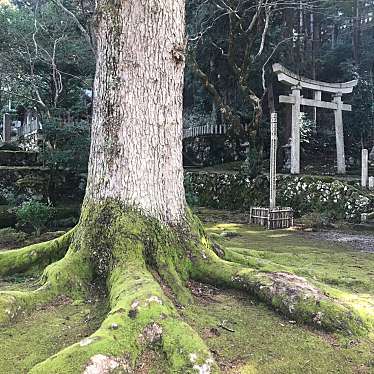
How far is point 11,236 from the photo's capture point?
8.99 meters

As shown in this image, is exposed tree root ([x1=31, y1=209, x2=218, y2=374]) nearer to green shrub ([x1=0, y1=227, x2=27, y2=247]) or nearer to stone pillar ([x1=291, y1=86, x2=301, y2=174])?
green shrub ([x1=0, y1=227, x2=27, y2=247])

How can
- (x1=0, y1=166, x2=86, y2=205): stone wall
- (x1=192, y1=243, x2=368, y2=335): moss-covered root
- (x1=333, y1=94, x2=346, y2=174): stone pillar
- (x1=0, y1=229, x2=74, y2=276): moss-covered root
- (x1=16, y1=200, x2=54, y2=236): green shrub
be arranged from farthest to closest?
(x1=333, y1=94, x2=346, y2=174): stone pillar
(x1=0, y1=166, x2=86, y2=205): stone wall
(x1=16, y1=200, x2=54, y2=236): green shrub
(x1=0, y1=229, x2=74, y2=276): moss-covered root
(x1=192, y1=243, x2=368, y2=335): moss-covered root

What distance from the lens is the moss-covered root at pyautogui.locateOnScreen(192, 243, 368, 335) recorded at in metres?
3.31

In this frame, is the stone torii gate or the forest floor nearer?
the forest floor

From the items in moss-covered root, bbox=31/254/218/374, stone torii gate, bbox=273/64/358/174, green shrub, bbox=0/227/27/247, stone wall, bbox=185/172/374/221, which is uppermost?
Answer: stone torii gate, bbox=273/64/358/174

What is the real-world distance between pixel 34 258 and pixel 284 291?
2.70m

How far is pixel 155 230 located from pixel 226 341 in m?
1.20

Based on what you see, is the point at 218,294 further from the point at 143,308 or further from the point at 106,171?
the point at 106,171

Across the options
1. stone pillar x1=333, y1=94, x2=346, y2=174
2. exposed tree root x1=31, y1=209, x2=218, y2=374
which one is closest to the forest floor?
exposed tree root x1=31, y1=209, x2=218, y2=374

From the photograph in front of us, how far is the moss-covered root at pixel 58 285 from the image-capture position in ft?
11.1

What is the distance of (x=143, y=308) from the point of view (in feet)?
9.61

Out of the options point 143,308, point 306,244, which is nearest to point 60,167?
point 306,244

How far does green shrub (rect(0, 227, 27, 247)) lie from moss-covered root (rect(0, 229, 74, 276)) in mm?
4070

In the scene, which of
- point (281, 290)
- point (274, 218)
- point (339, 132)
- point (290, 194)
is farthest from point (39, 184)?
point (339, 132)
